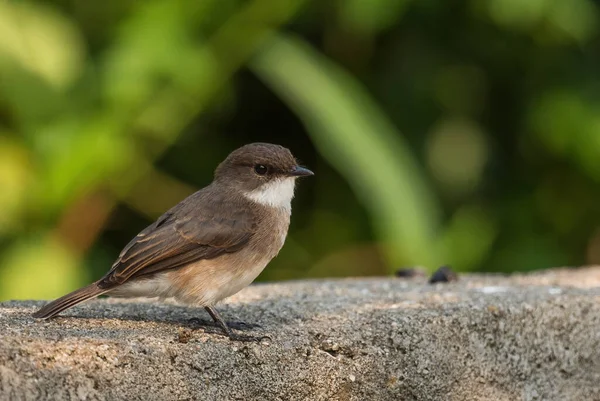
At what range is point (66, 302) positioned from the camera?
4.44m

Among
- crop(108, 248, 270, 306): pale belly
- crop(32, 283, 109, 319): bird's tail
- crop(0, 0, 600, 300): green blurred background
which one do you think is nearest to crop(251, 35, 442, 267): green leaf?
crop(0, 0, 600, 300): green blurred background

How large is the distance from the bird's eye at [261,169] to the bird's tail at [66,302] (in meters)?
1.13

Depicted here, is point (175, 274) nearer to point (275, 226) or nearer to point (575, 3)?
point (275, 226)

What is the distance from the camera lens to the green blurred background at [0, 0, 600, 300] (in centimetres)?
723

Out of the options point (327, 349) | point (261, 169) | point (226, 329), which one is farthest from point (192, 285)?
point (261, 169)

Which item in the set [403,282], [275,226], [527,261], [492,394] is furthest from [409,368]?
[527,261]

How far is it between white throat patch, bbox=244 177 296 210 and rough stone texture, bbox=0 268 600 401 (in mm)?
522

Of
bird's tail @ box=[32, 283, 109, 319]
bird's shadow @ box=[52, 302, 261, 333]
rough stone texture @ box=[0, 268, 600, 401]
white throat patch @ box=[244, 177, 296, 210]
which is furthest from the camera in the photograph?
white throat patch @ box=[244, 177, 296, 210]

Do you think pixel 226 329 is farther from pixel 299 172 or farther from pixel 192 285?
pixel 299 172

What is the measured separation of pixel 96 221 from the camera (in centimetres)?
742

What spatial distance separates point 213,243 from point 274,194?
546 mm

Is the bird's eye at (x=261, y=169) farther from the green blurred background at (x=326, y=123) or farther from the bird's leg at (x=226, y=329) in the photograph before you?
the green blurred background at (x=326, y=123)

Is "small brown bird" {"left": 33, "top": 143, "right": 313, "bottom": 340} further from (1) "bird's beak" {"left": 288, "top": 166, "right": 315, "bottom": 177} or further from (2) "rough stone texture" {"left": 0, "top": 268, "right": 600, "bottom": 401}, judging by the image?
(2) "rough stone texture" {"left": 0, "top": 268, "right": 600, "bottom": 401}

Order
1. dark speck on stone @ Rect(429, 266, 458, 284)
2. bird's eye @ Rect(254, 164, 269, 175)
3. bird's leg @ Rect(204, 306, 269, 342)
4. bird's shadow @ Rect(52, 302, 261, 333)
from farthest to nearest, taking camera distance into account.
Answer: dark speck on stone @ Rect(429, 266, 458, 284)
bird's eye @ Rect(254, 164, 269, 175)
bird's shadow @ Rect(52, 302, 261, 333)
bird's leg @ Rect(204, 306, 269, 342)
